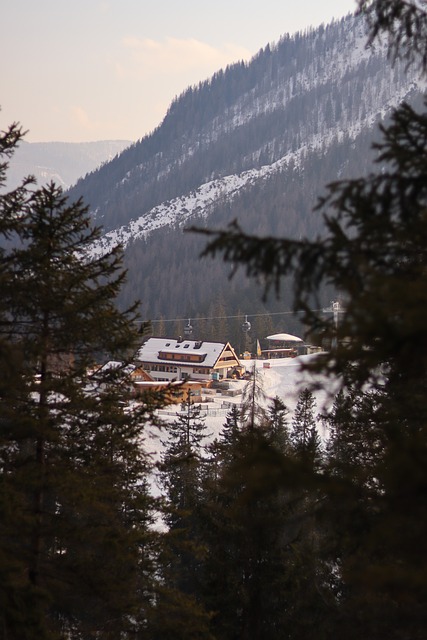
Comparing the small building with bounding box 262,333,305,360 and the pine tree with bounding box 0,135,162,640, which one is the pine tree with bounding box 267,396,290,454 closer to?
the pine tree with bounding box 0,135,162,640

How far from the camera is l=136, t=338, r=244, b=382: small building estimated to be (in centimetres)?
6388

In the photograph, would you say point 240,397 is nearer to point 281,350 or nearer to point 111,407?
point 281,350

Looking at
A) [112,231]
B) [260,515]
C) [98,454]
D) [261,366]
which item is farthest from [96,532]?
[112,231]

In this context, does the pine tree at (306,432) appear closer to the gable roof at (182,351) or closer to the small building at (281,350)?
the gable roof at (182,351)

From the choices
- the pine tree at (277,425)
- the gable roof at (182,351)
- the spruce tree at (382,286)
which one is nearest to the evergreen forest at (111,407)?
the spruce tree at (382,286)

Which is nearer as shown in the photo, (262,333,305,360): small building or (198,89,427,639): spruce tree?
(198,89,427,639): spruce tree

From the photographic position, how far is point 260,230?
5797 inches

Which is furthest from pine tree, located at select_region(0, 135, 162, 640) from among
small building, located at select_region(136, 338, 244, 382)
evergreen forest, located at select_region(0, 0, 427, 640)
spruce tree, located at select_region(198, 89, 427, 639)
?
small building, located at select_region(136, 338, 244, 382)

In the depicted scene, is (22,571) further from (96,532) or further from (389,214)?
(389,214)

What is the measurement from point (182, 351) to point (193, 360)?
1.68m

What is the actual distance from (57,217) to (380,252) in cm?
429

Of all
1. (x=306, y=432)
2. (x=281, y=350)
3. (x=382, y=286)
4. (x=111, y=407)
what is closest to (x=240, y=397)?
(x=281, y=350)

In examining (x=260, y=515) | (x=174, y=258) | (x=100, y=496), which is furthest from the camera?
(x=174, y=258)

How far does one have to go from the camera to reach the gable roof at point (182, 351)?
64.4m
